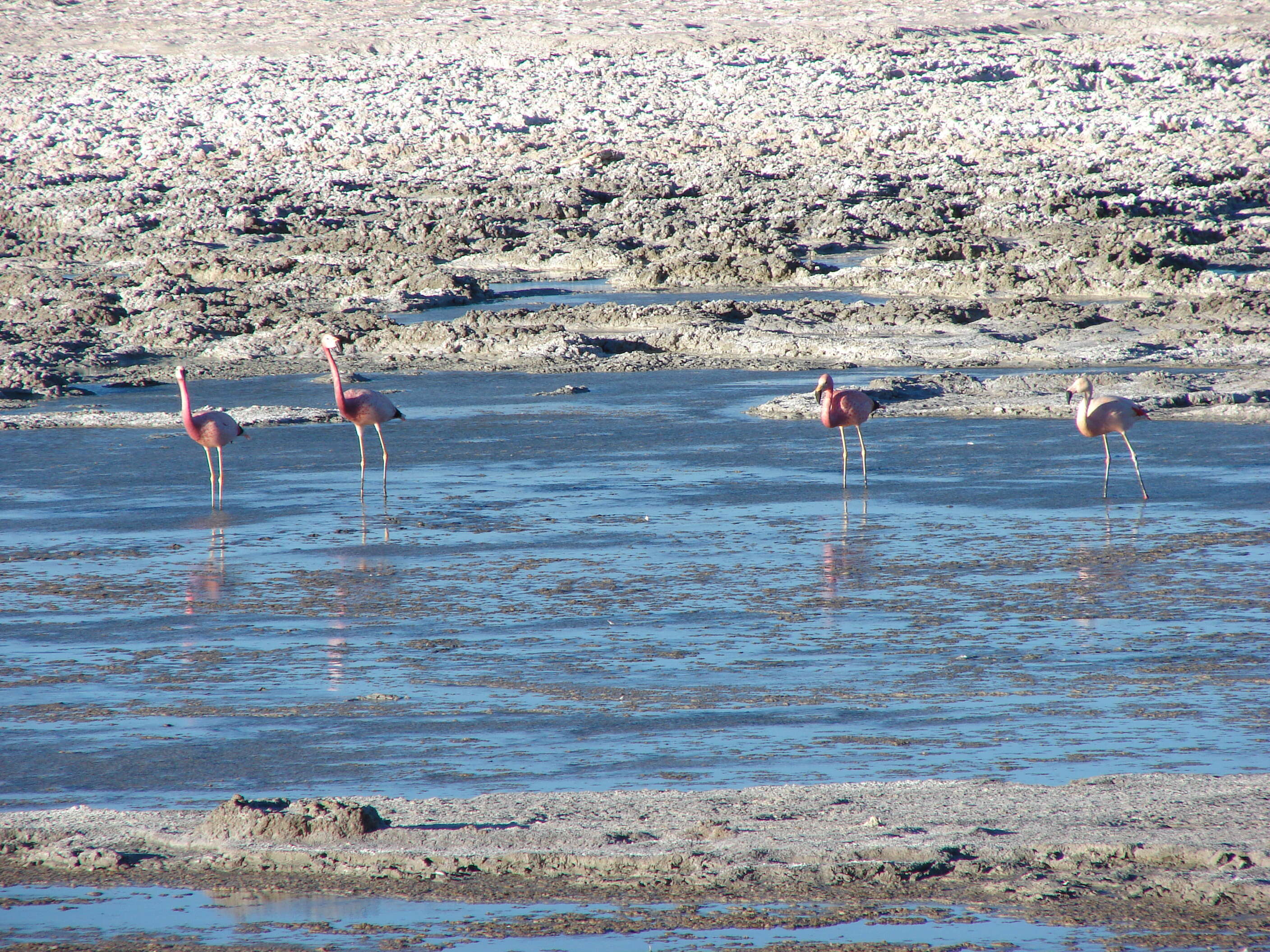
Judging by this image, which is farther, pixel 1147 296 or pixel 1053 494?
pixel 1147 296

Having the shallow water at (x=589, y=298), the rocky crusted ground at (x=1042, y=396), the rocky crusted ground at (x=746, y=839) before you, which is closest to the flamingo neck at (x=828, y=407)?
the rocky crusted ground at (x=1042, y=396)

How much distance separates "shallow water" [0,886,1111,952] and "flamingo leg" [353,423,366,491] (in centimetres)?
725

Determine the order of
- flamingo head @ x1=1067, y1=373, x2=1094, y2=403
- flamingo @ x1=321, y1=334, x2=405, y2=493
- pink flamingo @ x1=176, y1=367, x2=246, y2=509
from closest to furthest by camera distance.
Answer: pink flamingo @ x1=176, y1=367, x2=246, y2=509, flamingo head @ x1=1067, y1=373, x2=1094, y2=403, flamingo @ x1=321, y1=334, x2=405, y2=493

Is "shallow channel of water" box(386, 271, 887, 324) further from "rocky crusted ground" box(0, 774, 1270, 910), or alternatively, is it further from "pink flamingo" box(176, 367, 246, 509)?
"rocky crusted ground" box(0, 774, 1270, 910)

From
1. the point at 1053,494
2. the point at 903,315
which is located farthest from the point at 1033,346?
the point at 1053,494

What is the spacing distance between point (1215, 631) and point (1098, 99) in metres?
41.8

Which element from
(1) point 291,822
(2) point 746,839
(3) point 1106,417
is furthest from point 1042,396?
(1) point 291,822

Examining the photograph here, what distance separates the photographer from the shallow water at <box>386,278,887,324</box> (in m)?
22.0

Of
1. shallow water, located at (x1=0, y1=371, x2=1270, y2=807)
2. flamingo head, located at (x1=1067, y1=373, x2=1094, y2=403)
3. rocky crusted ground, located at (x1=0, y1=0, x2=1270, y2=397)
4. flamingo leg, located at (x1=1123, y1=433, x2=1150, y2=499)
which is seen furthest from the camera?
rocky crusted ground, located at (x1=0, y1=0, x2=1270, y2=397)

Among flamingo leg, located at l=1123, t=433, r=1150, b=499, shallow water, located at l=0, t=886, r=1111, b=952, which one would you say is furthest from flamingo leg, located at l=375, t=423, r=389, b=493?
shallow water, located at l=0, t=886, r=1111, b=952

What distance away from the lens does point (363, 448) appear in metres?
12.3

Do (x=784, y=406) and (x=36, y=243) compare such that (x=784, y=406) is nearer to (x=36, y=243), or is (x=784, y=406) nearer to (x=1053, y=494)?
(x=1053, y=494)

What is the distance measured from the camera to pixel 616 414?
14688 millimetres

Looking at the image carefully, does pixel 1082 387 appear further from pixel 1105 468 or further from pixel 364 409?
pixel 364 409
